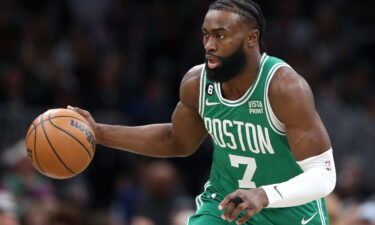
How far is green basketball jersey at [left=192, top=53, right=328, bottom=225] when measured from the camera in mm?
6980

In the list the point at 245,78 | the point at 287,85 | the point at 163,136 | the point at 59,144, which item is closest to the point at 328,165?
the point at 287,85

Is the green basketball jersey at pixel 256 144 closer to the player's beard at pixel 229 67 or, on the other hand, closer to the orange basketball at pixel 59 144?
the player's beard at pixel 229 67

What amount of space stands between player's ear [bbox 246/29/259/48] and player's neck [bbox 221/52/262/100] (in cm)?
8

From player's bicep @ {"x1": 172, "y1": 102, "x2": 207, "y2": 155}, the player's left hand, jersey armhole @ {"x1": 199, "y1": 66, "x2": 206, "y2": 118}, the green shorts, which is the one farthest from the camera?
player's bicep @ {"x1": 172, "y1": 102, "x2": 207, "y2": 155}

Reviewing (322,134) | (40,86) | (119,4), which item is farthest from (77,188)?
(322,134)

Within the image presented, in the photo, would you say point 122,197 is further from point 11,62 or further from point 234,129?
point 234,129

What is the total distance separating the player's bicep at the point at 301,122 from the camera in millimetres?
6695

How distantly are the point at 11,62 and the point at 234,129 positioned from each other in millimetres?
8107

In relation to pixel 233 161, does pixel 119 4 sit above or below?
below

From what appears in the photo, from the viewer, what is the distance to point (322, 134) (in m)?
6.73

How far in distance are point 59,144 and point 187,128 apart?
3.77 feet

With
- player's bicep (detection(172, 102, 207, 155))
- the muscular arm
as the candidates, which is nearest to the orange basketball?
the muscular arm

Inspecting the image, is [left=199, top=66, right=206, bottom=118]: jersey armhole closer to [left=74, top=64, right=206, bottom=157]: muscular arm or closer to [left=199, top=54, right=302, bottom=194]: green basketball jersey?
[left=199, top=54, right=302, bottom=194]: green basketball jersey

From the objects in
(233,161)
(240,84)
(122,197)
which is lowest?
(122,197)
